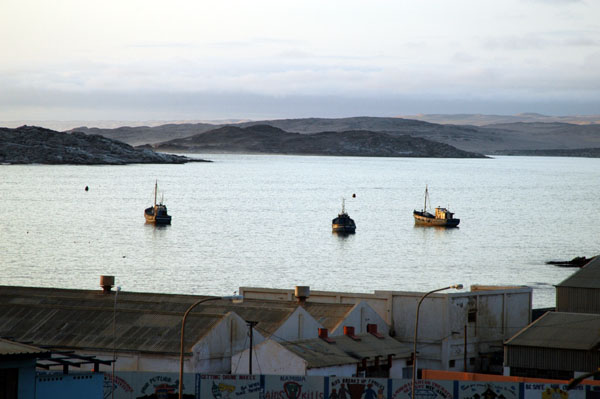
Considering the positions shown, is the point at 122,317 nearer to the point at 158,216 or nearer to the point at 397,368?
the point at 397,368

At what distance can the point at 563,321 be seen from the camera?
133ft

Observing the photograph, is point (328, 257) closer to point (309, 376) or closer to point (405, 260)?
point (405, 260)

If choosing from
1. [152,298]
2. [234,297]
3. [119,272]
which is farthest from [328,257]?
[234,297]

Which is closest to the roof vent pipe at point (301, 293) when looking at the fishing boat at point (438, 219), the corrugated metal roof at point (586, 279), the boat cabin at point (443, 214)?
the corrugated metal roof at point (586, 279)

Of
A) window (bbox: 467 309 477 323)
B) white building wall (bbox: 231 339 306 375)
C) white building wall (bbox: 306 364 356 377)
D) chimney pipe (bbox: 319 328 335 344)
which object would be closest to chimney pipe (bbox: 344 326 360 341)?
chimney pipe (bbox: 319 328 335 344)

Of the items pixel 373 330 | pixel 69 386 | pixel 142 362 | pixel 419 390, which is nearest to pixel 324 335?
pixel 373 330

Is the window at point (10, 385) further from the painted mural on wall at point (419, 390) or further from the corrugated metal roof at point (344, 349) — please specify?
the corrugated metal roof at point (344, 349)

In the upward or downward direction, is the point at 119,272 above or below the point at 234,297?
below

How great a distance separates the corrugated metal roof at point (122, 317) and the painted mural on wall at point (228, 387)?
4.77 meters

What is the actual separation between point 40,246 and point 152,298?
74.9m

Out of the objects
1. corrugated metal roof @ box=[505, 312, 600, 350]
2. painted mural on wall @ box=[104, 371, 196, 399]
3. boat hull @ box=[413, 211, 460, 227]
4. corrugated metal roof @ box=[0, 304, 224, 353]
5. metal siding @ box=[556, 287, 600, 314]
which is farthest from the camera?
boat hull @ box=[413, 211, 460, 227]

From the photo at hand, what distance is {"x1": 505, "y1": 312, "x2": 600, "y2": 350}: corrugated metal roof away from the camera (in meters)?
37.9

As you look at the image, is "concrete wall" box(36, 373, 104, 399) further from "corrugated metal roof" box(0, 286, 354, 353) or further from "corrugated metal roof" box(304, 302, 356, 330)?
"corrugated metal roof" box(304, 302, 356, 330)

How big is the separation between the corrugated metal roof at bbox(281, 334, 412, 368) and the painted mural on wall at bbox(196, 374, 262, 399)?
3.37 m
